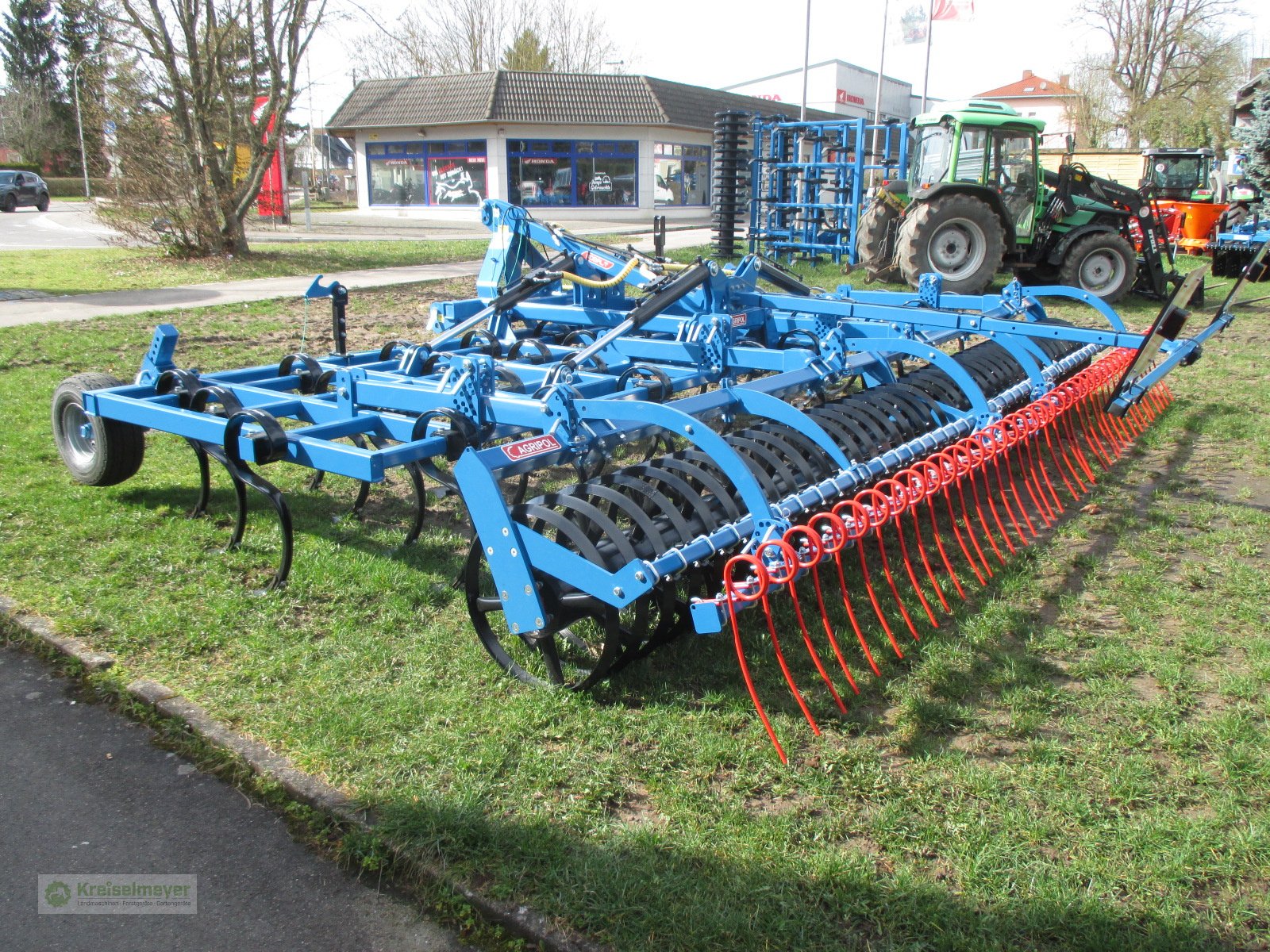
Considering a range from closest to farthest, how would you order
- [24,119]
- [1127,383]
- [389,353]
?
1. [1127,383]
2. [389,353]
3. [24,119]

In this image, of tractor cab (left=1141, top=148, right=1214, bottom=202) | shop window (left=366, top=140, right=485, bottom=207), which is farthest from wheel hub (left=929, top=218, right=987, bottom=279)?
shop window (left=366, top=140, right=485, bottom=207)

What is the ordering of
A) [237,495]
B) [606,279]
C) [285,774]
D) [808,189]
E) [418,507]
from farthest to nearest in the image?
[808,189], [606,279], [418,507], [237,495], [285,774]

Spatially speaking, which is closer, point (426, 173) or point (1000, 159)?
point (1000, 159)

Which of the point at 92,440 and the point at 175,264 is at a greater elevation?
the point at 175,264

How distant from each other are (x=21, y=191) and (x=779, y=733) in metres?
37.5

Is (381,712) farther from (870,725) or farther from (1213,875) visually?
(1213,875)

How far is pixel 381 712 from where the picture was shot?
131 inches

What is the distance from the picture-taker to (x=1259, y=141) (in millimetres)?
20734

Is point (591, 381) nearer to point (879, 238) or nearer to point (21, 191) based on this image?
point (879, 238)

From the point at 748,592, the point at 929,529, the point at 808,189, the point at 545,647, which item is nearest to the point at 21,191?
the point at 808,189

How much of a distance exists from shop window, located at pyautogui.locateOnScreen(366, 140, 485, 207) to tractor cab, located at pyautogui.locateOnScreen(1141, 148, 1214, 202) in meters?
18.9

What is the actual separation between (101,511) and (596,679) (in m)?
3.32

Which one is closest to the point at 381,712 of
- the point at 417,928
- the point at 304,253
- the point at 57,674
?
the point at 417,928

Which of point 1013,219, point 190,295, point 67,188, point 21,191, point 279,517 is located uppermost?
point 67,188
